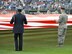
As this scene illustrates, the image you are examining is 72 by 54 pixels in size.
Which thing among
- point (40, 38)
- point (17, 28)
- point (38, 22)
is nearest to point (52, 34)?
point (40, 38)

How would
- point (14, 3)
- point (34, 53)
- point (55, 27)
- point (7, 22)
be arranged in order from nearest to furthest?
point (34, 53) < point (7, 22) < point (55, 27) < point (14, 3)

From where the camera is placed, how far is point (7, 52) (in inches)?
389

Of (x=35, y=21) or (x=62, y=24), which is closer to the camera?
(x=62, y=24)

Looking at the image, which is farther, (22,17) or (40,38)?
(40,38)

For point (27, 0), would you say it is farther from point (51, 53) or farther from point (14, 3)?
point (51, 53)

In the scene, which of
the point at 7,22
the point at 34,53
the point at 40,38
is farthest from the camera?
the point at 40,38

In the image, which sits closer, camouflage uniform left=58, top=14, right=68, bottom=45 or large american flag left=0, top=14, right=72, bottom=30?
camouflage uniform left=58, top=14, right=68, bottom=45

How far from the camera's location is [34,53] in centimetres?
957

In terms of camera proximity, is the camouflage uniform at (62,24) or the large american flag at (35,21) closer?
the camouflage uniform at (62,24)

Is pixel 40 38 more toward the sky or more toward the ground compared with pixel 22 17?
more toward the ground

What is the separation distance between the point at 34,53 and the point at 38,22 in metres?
3.80

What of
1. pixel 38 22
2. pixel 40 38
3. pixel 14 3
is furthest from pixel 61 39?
pixel 14 3

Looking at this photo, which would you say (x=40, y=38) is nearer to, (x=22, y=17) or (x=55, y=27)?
(x=55, y=27)

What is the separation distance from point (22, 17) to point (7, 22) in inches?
95.7
